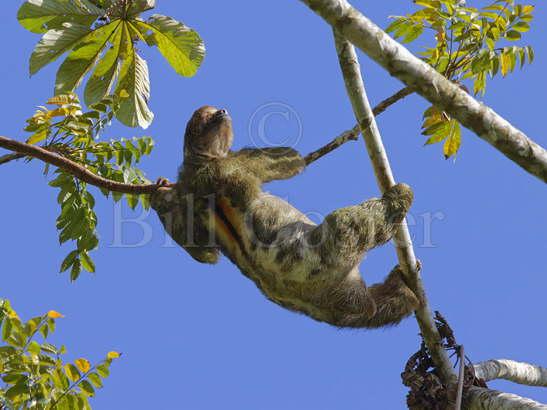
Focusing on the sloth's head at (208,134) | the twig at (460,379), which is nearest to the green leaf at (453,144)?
the twig at (460,379)

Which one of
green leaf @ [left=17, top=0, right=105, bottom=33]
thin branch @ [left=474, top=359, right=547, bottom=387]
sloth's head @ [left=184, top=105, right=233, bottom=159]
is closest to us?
green leaf @ [left=17, top=0, right=105, bottom=33]

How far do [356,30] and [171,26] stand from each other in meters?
2.23

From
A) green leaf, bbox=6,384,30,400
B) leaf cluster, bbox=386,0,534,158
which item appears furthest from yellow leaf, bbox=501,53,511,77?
green leaf, bbox=6,384,30,400

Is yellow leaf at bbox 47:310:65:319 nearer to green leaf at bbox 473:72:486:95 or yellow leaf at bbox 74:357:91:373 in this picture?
yellow leaf at bbox 74:357:91:373

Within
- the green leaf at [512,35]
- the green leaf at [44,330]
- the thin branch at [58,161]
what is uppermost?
the green leaf at [512,35]

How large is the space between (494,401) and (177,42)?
4.31 m

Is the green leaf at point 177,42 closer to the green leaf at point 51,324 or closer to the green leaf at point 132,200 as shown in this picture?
the green leaf at point 132,200

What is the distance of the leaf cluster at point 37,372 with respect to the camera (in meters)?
5.07

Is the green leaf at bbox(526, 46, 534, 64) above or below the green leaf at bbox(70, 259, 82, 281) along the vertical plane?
above

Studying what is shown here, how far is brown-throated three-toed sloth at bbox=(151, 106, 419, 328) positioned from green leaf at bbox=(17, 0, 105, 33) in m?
1.74

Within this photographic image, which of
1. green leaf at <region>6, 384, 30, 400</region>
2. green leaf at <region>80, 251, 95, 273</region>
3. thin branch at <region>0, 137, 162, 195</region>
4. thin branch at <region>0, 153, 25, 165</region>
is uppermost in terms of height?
thin branch at <region>0, 153, 25, 165</region>

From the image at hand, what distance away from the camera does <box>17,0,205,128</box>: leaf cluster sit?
638 cm

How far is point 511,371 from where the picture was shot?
7.24 meters

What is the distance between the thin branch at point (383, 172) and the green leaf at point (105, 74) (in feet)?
7.08
